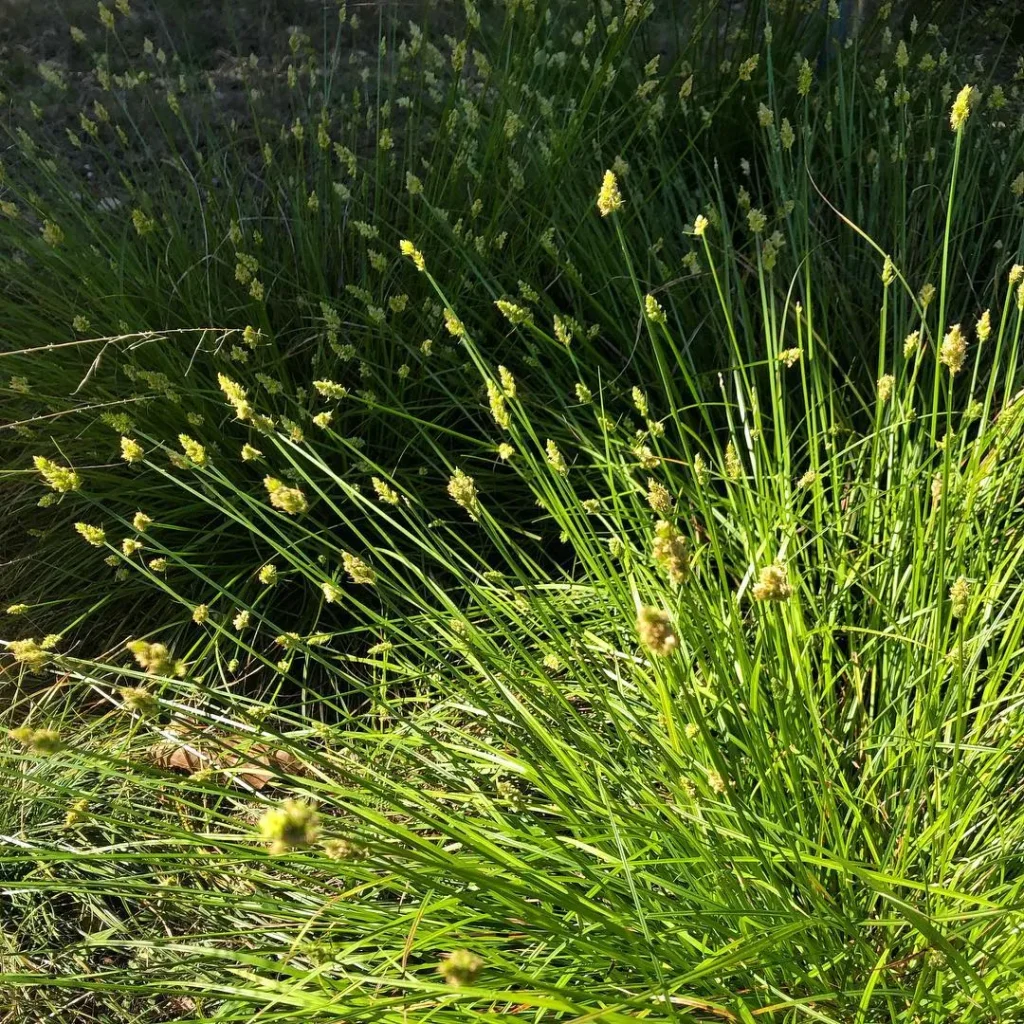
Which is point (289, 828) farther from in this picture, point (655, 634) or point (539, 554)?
point (539, 554)

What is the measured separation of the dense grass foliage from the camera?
1438mm

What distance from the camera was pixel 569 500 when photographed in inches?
72.3

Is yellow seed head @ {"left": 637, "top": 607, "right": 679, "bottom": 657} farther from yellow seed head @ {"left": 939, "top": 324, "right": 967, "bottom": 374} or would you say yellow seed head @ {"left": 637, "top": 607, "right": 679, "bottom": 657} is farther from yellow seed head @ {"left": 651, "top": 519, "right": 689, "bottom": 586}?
yellow seed head @ {"left": 939, "top": 324, "right": 967, "bottom": 374}

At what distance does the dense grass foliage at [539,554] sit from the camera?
4.72ft

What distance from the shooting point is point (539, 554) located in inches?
110

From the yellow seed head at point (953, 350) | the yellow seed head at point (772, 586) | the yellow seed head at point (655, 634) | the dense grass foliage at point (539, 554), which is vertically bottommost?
the dense grass foliage at point (539, 554)

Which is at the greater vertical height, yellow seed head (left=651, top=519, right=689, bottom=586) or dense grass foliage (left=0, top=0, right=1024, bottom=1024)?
yellow seed head (left=651, top=519, right=689, bottom=586)

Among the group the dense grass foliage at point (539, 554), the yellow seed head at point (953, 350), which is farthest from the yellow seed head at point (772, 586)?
the yellow seed head at point (953, 350)

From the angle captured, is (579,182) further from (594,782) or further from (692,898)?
(692,898)

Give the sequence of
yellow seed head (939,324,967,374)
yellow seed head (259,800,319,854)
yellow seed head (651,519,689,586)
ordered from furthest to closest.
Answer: yellow seed head (939,324,967,374)
yellow seed head (651,519,689,586)
yellow seed head (259,800,319,854)

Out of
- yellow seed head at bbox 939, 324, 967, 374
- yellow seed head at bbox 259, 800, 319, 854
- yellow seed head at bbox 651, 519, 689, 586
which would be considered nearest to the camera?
yellow seed head at bbox 259, 800, 319, 854

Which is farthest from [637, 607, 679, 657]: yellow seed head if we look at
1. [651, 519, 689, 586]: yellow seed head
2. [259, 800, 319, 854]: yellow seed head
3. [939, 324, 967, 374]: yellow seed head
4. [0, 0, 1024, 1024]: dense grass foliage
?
[939, 324, 967, 374]: yellow seed head

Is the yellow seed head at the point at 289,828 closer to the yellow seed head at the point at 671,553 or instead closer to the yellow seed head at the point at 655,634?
the yellow seed head at the point at 655,634

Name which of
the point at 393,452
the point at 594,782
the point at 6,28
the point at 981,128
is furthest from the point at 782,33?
the point at 6,28
